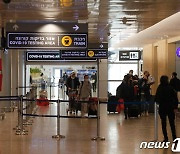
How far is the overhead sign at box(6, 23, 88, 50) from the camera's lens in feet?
40.5

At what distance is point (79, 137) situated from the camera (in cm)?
1186

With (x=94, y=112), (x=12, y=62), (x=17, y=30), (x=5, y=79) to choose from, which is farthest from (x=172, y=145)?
(x=12, y=62)

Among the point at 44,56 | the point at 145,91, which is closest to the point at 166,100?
the point at 145,91

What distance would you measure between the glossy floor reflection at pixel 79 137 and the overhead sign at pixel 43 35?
2.60 meters

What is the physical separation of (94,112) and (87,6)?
6.86m

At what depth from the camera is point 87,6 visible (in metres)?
10.9

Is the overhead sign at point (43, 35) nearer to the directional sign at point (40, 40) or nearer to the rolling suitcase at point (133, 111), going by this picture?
the directional sign at point (40, 40)

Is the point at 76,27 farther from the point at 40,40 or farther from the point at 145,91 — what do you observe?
the point at 145,91

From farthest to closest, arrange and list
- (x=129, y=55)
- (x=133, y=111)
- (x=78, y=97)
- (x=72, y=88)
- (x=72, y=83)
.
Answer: (x=129, y=55) < (x=72, y=83) < (x=72, y=88) < (x=78, y=97) < (x=133, y=111)

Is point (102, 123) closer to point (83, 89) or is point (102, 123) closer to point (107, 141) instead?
point (83, 89)

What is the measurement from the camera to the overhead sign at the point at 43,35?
40.5ft

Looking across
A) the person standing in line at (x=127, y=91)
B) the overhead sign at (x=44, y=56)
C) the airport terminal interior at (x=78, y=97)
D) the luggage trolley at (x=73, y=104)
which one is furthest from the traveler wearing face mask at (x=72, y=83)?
the overhead sign at (x=44, y=56)

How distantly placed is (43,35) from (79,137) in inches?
122

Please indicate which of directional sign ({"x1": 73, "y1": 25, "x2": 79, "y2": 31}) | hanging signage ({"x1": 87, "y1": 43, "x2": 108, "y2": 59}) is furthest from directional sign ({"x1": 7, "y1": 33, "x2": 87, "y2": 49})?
hanging signage ({"x1": 87, "y1": 43, "x2": 108, "y2": 59})
